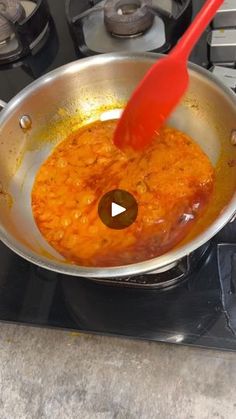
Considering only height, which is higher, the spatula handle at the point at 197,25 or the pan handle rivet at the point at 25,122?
the spatula handle at the point at 197,25

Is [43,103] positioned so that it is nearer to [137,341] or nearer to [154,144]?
[154,144]

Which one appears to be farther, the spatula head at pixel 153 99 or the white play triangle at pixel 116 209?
the white play triangle at pixel 116 209

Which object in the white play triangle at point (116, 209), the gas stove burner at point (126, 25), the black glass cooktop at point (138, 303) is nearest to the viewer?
the black glass cooktop at point (138, 303)

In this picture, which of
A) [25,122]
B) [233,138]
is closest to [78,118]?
[25,122]

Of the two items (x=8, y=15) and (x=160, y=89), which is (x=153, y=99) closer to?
(x=160, y=89)

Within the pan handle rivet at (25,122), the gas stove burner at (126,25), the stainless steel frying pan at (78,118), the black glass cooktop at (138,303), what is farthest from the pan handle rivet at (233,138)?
the pan handle rivet at (25,122)

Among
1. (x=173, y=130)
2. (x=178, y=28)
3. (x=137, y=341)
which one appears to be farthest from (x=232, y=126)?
(x=137, y=341)

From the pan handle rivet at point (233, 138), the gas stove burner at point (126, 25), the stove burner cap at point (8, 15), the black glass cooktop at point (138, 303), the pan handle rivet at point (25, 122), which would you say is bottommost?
the black glass cooktop at point (138, 303)
